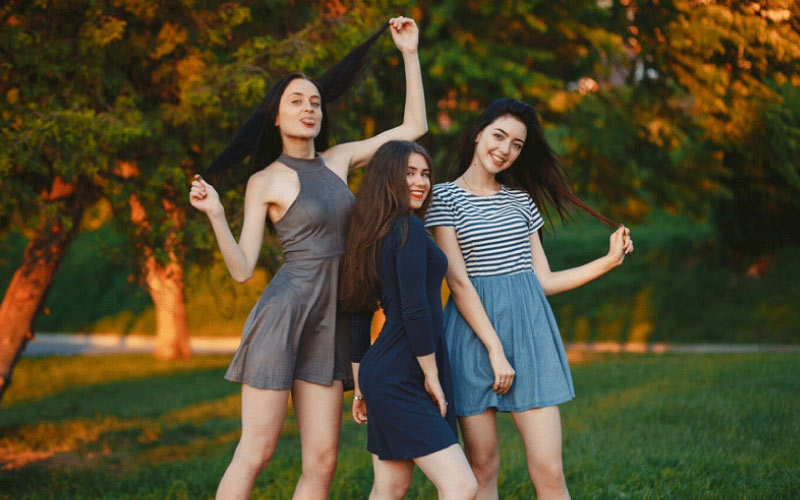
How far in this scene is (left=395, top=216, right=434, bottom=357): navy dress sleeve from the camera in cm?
300

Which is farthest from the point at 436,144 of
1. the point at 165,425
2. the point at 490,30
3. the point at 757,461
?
the point at 757,461

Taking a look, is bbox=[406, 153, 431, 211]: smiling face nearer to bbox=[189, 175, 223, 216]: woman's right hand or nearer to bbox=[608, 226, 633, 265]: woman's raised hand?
bbox=[189, 175, 223, 216]: woman's right hand

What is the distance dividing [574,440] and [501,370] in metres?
3.65

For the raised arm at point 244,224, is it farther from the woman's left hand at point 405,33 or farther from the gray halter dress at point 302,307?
the woman's left hand at point 405,33

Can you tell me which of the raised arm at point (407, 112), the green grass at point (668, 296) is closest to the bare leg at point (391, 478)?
the raised arm at point (407, 112)

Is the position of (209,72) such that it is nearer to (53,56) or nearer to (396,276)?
(53,56)

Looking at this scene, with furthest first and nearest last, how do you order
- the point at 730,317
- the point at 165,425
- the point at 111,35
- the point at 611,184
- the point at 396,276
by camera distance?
the point at 730,317, the point at 611,184, the point at 165,425, the point at 111,35, the point at 396,276

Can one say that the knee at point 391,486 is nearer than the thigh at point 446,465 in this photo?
No

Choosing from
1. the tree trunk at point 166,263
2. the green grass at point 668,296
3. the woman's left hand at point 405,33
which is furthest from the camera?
the green grass at point 668,296

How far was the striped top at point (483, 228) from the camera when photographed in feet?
11.3

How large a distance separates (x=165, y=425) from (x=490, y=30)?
573cm

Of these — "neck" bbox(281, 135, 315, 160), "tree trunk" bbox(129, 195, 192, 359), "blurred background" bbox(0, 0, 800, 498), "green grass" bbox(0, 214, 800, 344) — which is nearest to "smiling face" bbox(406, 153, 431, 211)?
"neck" bbox(281, 135, 315, 160)

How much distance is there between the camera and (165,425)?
9.59m

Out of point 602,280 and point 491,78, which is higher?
point 491,78
